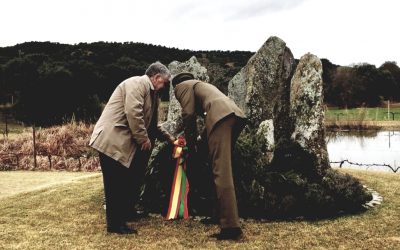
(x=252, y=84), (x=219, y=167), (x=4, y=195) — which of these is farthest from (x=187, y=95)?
(x=4, y=195)

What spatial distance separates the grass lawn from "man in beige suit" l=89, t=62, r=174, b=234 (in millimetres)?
441

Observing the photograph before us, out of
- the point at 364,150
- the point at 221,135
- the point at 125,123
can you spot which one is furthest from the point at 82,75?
the point at 221,135

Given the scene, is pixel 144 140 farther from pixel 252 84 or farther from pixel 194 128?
pixel 252 84

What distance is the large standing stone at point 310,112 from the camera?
7.29 m

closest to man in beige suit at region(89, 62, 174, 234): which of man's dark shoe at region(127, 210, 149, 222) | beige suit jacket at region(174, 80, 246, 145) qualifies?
beige suit jacket at region(174, 80, 246, 145)

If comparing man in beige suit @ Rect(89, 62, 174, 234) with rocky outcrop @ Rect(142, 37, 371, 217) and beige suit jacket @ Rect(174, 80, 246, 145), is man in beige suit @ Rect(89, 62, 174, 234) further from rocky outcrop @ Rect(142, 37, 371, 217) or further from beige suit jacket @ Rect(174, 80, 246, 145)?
rocky outcrop @ Rect(142, 37, 371, 217)

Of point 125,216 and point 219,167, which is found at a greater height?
point 219,167

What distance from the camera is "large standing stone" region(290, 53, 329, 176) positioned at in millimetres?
7285

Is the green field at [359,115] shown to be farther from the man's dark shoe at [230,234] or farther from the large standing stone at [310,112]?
the man's dark shoe at [230,234]

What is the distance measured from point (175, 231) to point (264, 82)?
3717mm

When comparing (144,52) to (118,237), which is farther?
(144,52)

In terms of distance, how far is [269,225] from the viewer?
20.2ft

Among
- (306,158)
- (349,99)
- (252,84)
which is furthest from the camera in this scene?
(349,99)

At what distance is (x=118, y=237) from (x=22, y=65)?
115 ft
